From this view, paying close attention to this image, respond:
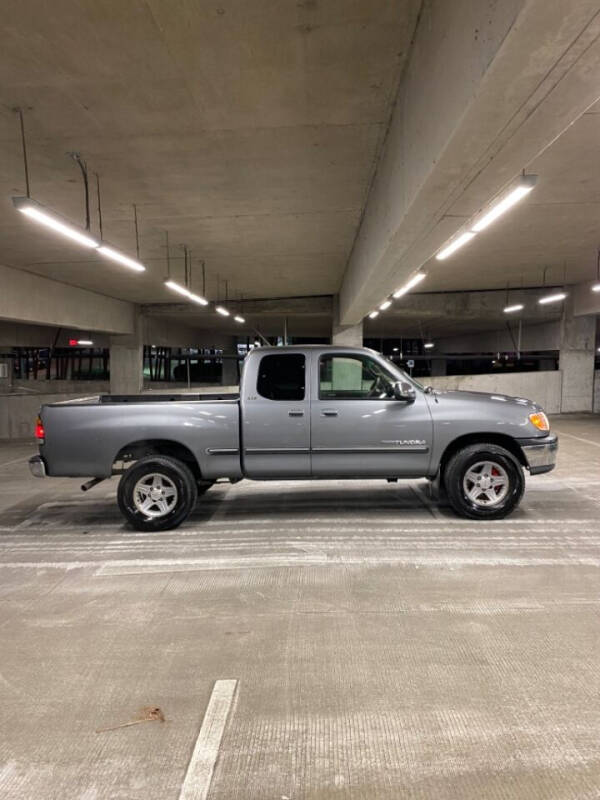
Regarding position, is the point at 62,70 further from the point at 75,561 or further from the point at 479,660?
the point at 479,660

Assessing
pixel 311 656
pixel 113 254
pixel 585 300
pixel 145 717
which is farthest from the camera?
pixel 585 300

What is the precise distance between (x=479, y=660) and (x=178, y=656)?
1.86 metres

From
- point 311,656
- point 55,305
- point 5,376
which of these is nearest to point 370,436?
point 311,656

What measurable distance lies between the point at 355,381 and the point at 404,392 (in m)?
0.58

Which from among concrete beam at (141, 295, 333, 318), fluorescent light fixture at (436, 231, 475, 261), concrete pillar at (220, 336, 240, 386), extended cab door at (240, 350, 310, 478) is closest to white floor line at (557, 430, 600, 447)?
fluorescent light fixture at (436, 231, 475, 261)

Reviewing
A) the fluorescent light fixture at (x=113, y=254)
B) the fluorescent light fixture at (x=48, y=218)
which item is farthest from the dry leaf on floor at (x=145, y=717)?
the fluorescent light fixture at (x=113, y=254)

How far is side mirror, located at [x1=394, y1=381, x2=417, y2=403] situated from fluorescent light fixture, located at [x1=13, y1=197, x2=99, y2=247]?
4843mm

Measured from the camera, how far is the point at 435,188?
16.1ft

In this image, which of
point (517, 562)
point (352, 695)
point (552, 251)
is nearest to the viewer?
point (352, 695)

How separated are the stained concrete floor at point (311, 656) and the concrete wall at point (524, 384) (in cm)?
1346

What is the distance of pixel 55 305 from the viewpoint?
14953mm

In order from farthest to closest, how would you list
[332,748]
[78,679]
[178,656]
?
[178,656] → [78,679] → [332,748]

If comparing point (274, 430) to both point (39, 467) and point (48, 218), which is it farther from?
point (48, 218)

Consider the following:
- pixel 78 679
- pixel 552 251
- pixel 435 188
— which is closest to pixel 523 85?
pixel 435 188
